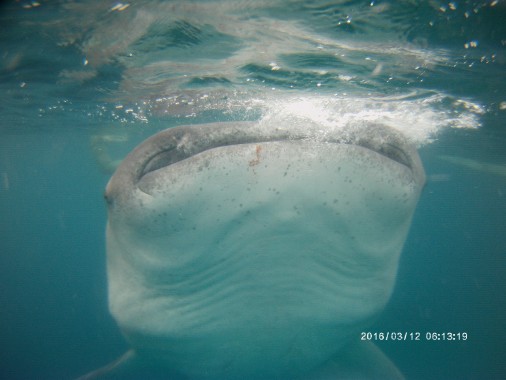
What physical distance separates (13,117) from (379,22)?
18.3 meters

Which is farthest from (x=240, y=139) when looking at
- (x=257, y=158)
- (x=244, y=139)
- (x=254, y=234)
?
(x=254, y=234)

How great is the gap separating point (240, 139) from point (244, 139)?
0.03m

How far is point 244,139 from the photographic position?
249 centimetres

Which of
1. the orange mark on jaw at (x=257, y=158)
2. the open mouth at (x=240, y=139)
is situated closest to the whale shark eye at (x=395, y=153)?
the open mouth at (x=240, y=139)

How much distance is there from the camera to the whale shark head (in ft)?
7.87

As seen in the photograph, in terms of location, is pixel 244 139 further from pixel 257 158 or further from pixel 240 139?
pixel 257 158

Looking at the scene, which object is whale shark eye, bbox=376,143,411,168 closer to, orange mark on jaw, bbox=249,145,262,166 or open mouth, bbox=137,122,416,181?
open mouth, bbox=137,122,416,181

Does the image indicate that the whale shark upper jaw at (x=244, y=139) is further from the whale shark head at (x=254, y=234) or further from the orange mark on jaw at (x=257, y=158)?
the orange mark on jaw at (x=257, y=158)

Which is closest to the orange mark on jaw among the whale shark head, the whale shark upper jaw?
the whale shark head

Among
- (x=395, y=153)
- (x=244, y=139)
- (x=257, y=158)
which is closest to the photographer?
(x=257, y=158)

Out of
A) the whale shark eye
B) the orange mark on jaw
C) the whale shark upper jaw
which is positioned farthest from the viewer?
the whale shark eye

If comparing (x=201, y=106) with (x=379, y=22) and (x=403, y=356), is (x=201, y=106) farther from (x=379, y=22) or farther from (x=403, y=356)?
(x=403, y=356)

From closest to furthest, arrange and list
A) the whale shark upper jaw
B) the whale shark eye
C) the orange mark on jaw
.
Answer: the orange mark on jaw < the whale shark upper jaw < the whale shark eye

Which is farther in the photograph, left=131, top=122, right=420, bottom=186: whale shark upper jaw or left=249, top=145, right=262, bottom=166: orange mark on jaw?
left=131, top=122, right=420, bottom=186: whale shark upper jaw
